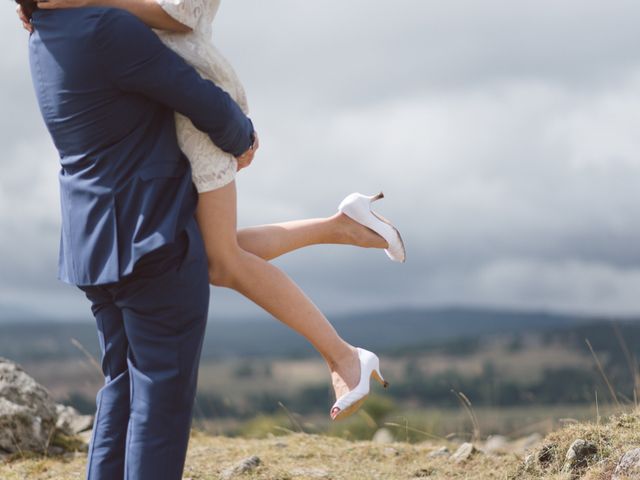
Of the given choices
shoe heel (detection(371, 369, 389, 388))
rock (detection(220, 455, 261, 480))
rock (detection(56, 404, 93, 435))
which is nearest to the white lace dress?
shoe heel (detection(371, 369, 389, 388))

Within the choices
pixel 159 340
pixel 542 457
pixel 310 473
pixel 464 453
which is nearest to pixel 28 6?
A: pixel 159 340

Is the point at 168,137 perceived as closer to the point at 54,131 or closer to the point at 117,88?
the point at 117,88

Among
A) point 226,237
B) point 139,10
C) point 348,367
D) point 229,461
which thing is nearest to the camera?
point 139,10

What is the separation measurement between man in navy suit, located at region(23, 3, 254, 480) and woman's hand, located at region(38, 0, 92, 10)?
0.08ft

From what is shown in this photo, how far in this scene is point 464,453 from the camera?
5578 mm

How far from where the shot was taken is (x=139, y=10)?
346cm

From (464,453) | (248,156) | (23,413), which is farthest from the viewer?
(23,413)

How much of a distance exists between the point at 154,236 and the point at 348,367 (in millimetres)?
1246

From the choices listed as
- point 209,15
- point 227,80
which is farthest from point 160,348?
point 209,15

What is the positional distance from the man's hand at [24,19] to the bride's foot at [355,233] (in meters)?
1.61

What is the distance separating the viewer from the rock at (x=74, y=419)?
679 centimetres

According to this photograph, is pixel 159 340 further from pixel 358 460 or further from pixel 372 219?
pixel 358 460

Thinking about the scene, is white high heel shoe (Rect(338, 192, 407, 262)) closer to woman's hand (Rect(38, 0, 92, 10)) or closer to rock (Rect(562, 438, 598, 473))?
rock (Rect(562, 438, 598, 473))

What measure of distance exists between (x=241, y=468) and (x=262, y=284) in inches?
72.2
